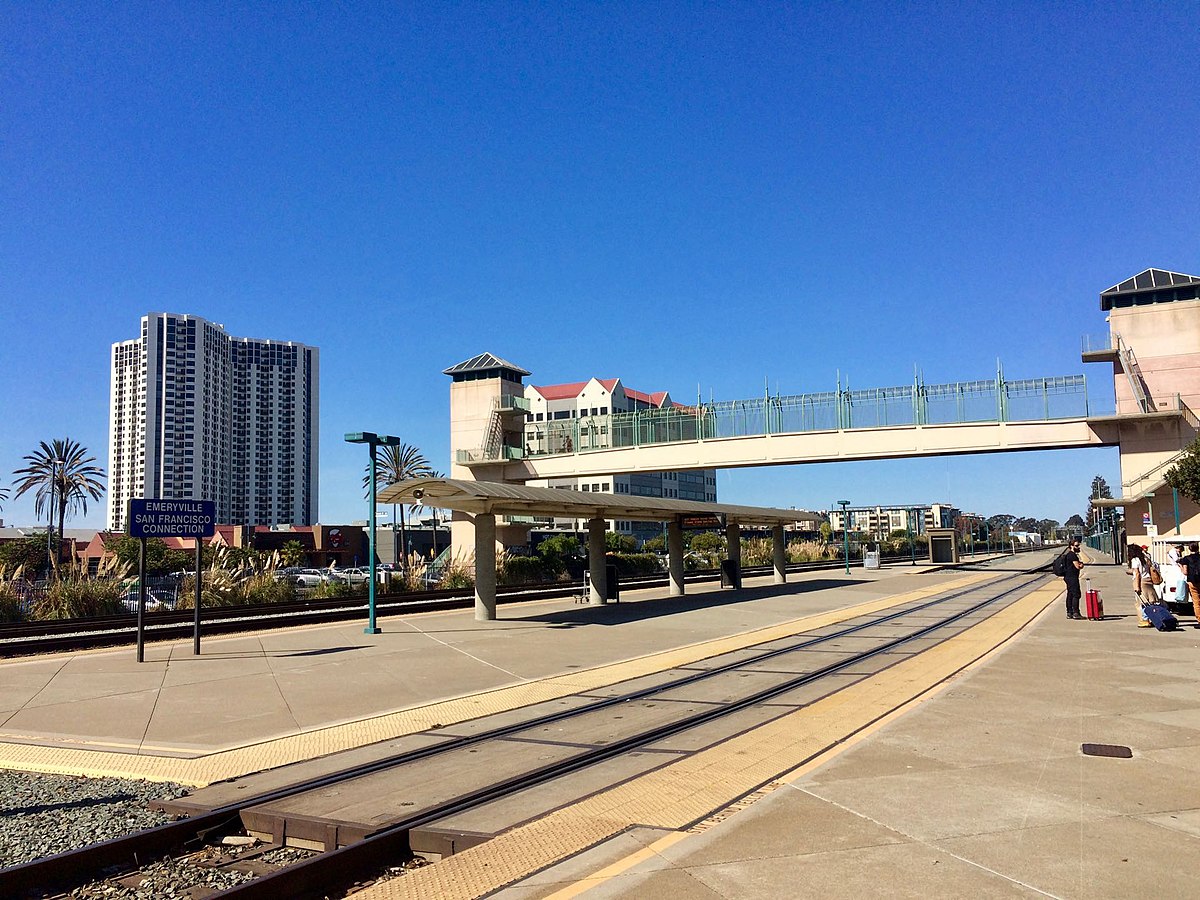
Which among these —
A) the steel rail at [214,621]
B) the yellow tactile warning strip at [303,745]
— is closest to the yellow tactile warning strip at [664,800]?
the yellow tactile warning strip at [303,745]

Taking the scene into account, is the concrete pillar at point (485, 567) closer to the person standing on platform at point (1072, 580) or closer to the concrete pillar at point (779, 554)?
the person standing on platform at point (1072, 580)

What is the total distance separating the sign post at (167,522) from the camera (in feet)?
53.2

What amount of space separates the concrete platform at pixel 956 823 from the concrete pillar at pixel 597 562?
19009mm

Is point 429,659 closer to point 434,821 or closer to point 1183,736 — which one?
point 434,821

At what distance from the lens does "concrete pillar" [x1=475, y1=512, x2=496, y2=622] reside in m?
23.7

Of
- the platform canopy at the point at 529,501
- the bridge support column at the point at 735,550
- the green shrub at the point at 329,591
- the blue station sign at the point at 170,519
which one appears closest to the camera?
the blue station sign at the point at 170,519

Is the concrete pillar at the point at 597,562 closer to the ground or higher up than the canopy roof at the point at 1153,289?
closer to the ground

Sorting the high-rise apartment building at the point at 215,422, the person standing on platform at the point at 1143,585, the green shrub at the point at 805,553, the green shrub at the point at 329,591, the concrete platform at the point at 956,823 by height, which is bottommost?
the green shrub at the point at 805,553

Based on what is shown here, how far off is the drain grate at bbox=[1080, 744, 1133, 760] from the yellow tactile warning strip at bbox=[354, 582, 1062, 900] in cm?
216

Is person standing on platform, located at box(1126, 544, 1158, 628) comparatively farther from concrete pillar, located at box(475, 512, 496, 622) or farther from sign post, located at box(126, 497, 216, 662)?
sign post, located at box(126, 497, 216, 662)

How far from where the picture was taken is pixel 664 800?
690 cm

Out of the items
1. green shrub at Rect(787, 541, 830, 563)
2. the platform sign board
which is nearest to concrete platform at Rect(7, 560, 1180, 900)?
the platform sign board

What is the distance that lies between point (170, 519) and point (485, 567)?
9021mm

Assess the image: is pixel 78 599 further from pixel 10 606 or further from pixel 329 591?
pixel 329 591
